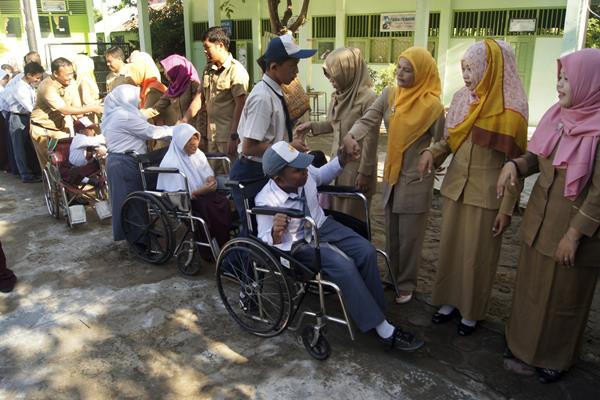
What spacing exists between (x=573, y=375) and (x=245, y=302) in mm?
1678

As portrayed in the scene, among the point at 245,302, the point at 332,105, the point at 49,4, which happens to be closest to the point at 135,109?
the point at 332,105

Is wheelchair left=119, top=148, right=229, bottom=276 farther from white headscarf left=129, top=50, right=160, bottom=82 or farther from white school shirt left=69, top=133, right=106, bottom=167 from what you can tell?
white headscarf left=129, top=50, right=160, bottom=82

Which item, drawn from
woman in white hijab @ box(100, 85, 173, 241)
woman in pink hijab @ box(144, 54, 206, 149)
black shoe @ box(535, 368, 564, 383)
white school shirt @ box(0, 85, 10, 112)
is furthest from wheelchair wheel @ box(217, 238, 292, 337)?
white school shirt @ box(0, 85, 10, 112)

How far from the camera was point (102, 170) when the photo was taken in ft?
15.2

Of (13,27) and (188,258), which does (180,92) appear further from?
(13,27)

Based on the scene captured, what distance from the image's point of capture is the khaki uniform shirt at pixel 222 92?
4.29 meters

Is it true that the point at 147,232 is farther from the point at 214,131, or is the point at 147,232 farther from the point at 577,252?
the point at 577,252

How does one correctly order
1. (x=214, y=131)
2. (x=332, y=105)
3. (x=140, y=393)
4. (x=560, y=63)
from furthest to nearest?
(x=214, y=131) < (x=332, y=105) < (x=140, y=393) < (x=560, y=63)

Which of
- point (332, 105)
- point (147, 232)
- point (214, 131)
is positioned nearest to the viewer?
point (332, 105)

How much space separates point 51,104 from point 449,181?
429cm

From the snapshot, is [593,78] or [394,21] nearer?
[593,78]

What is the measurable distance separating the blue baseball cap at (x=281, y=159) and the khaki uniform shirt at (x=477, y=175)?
77cm

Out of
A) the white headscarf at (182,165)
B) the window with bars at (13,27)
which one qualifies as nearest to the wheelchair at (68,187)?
the white headscarf at (182,165)

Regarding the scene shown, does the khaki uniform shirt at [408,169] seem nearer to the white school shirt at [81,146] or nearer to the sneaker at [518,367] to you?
the sneaker at [518,367]
